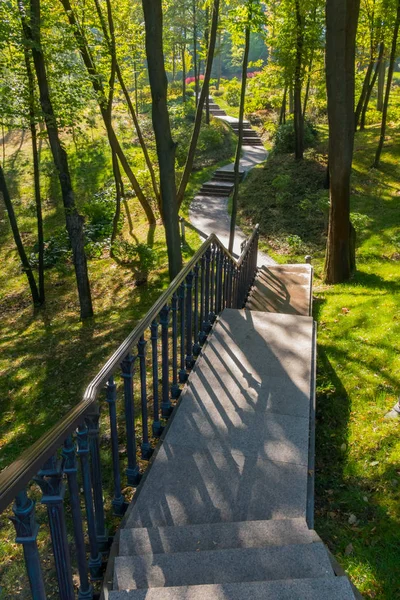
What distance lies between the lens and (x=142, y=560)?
2451 millimetres

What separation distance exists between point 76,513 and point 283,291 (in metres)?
6.24

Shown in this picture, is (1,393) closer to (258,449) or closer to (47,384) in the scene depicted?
(47,384)

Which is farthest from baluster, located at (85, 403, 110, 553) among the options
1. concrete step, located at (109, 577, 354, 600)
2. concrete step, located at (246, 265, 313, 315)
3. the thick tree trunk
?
the thick tree trunk

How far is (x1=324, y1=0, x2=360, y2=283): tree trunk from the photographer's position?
7781mm

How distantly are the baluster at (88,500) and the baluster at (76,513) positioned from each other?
0.11 metres

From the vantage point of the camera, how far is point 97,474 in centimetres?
268

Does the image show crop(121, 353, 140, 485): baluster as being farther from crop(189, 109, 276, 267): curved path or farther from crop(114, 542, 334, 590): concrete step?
crop(189, 109, 276, 267): curved path

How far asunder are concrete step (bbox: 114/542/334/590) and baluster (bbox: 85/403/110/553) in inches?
13.6

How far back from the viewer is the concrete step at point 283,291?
7281 mm

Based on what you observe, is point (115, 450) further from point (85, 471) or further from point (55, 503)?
point (55, 503)

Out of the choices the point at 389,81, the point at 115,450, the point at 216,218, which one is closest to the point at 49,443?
the point at 115,450

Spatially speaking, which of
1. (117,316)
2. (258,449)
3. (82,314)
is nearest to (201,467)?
(258,449)

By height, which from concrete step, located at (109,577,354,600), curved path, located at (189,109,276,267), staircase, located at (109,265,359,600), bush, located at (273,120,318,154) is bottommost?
curved path, located at (189,109,276,267)

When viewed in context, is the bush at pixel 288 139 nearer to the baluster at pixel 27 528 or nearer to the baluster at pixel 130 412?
the baluster at pixel 130 412
